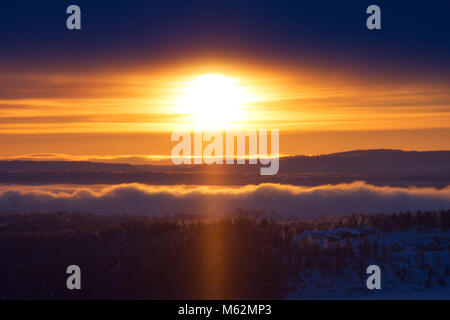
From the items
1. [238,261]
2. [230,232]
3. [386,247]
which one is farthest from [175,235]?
[386,247]

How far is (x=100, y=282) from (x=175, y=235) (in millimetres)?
9673

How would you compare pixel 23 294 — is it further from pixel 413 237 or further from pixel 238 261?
pixel 413 237

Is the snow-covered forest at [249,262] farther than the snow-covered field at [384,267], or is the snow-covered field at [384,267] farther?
the snow-covered forest at [249,262]

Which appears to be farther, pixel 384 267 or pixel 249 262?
pixel 249 262

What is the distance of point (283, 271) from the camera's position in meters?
53.0

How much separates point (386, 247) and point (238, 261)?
10.8 meters

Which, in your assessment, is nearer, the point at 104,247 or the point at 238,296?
the point at 238,296

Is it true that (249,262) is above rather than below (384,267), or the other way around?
above

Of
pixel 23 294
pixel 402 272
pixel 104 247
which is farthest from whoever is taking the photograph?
pixel 104 247

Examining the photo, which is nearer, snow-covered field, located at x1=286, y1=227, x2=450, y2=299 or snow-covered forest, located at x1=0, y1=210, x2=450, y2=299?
snow-covered field, located at x1=286, y1=227, x2=450, y2=299

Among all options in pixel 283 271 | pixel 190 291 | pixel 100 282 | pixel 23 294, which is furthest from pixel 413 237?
pixel 23 294
